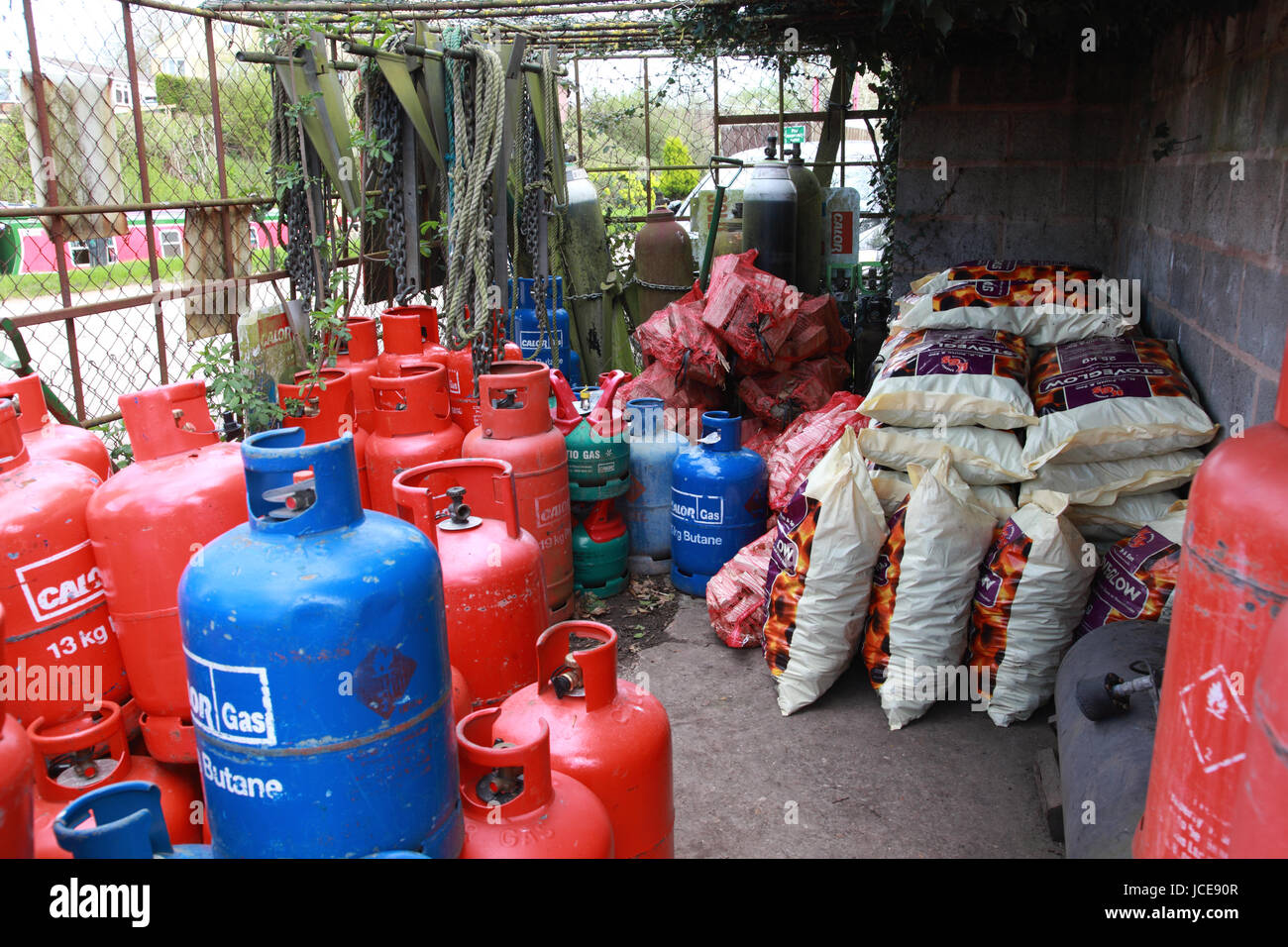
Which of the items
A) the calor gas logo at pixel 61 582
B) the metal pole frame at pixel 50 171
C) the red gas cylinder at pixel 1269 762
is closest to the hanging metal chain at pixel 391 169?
the metal pole frame at pixel 50 171

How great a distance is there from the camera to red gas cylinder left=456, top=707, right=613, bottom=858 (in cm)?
163

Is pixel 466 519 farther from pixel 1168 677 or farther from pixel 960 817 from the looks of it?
pixel 1168 677

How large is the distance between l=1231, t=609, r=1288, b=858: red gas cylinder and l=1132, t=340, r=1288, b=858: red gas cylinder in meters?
0.37

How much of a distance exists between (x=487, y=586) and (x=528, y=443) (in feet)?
3.90

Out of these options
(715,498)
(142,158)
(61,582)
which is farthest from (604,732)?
(142,158)

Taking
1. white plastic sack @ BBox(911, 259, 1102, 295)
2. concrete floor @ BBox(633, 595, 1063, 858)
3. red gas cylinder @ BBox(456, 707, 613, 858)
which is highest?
white plastic sack @ BBox(911, 259, 1102, 295)

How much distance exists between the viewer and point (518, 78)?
14.6ft

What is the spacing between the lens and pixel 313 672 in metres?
1.34

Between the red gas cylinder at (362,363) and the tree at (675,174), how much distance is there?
5.46 m

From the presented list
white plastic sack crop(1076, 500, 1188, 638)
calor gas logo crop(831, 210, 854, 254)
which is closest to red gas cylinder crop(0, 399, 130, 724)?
white plastic sack crop(1076, 500, 1188, 638)

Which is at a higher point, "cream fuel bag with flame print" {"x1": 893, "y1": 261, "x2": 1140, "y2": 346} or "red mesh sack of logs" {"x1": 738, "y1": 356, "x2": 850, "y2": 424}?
"cream fuel bag with flame print" {"x1": 893, "y1": 261, "x2": 1140, "y2": 346}

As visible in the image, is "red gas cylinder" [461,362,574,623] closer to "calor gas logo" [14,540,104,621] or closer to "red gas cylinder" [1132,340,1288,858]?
"calor gas logo" [14,540,104,621]

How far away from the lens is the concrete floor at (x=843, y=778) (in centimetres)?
272
